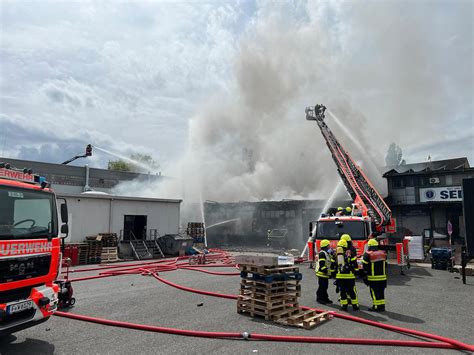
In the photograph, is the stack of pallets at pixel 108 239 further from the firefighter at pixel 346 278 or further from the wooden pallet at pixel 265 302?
the firefighter at pixel 346 278

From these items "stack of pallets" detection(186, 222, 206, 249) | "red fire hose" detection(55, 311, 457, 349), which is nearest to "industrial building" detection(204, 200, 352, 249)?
"stack of pallets" detection(186, 222, 206, 249)

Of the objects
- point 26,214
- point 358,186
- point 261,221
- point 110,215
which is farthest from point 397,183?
point 26,214

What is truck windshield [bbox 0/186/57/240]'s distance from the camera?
4.88 meters

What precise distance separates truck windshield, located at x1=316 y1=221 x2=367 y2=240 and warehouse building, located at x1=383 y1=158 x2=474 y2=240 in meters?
13.8

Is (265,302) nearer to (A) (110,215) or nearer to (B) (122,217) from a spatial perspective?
(A) (110,215)

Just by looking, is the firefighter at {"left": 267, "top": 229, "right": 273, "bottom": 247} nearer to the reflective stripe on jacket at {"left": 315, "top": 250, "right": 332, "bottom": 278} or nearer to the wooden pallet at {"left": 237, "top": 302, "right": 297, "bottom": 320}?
the reflective stripe on jacket at {"left": 315, "top": 250, "right": 332, "bottom": 278}

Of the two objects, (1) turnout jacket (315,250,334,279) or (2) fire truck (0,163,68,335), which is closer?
(2) fire truck (0,163,68,335)

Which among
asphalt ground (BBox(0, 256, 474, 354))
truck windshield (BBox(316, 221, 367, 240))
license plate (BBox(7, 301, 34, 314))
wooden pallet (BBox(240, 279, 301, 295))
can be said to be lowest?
asphalt ground (BBox(0, 256, 474, 354))

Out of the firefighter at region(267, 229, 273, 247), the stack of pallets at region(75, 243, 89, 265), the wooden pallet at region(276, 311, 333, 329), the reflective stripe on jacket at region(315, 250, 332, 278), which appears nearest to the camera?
the wooden pallet at region(276, 311, 333, 329)

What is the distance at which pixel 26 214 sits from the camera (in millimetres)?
5277

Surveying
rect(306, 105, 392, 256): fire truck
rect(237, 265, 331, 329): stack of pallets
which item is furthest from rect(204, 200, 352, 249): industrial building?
rect(237, 265, 331, 329): stack of pallets

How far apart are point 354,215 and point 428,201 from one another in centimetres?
1446

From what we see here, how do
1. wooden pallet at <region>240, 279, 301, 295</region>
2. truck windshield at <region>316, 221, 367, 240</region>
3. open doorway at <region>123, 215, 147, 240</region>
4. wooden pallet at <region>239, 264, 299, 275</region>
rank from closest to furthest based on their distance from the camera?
wooden pallet at <region>240, 279, 301, 295</region>, wooden pallet at <region>239, 264, 299, 275</region>, truck windshield at <region>316, 221, 367, 240</region>, open doorway at <region>123, 215, 147, 240</region>

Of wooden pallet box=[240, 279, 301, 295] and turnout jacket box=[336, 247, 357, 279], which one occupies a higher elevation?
turnout jacket box=[336, 247, 357, 279]
